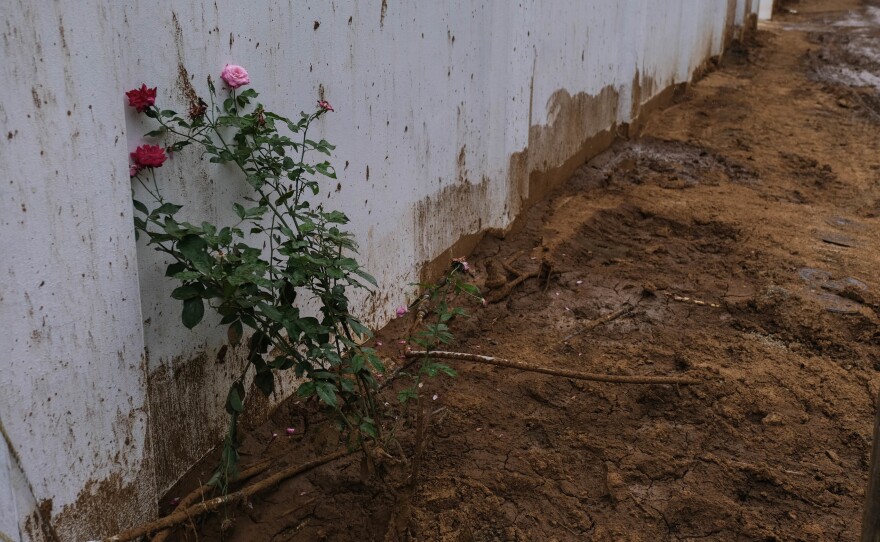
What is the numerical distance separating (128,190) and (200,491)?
0.83 metres

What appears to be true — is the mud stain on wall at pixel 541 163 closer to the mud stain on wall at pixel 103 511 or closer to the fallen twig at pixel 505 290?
the fallen twig at pixel 505 290

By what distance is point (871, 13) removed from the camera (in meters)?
15.5

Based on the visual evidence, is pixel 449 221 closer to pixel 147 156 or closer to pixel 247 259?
pixel 247 259

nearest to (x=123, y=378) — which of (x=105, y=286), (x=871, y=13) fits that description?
(x=105, y=286)

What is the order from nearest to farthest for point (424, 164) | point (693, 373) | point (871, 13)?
point (693, 373), point (424, 164), point (871, 13)

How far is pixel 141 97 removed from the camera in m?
2.05

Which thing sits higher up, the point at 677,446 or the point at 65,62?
the point at 65,62

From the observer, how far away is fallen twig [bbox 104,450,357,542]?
206cm

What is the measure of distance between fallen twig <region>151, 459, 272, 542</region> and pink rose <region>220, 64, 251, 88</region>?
1.07 m

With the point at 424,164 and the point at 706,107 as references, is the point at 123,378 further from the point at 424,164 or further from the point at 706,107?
the point at 706,107

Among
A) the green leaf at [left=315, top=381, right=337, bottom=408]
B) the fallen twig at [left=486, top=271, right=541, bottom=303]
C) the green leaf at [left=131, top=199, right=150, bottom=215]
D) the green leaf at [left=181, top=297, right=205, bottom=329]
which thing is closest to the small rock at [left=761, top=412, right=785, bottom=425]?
the fallen twig at [left=486, top=271, right=541, bottom=303]

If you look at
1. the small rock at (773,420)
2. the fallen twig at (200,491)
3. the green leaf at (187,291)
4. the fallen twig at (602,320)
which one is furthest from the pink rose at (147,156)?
the small rock at (773,420)

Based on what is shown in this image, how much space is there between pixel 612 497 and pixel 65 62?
6.11ft

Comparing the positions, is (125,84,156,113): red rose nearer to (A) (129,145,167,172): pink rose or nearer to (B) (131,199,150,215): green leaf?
(A) (129,145,167,172): pink rose
